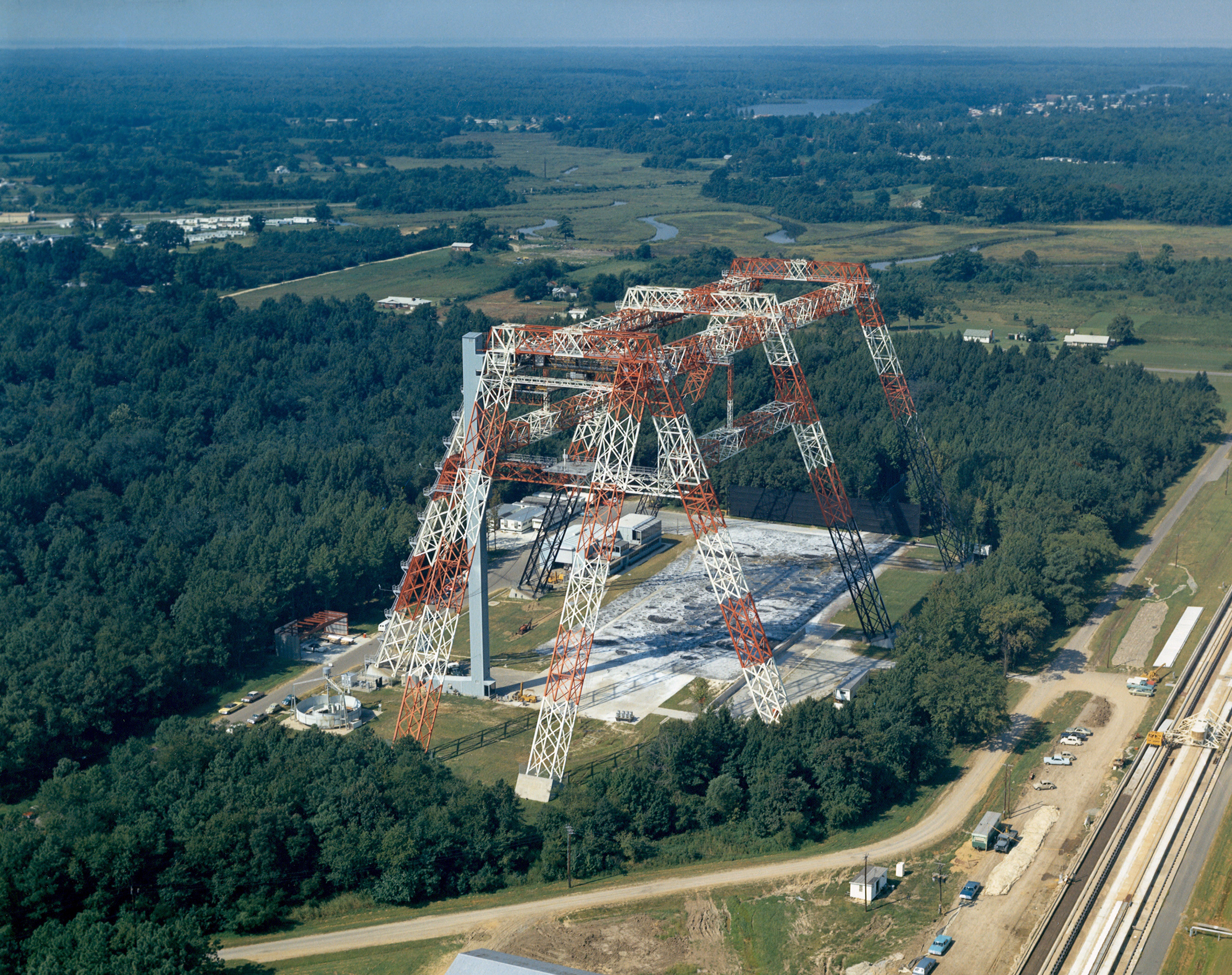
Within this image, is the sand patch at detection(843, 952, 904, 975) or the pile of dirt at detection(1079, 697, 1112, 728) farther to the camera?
the pile of dirt at detection(1079, 697, 1112, 728)

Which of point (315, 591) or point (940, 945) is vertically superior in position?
point (315, 591)

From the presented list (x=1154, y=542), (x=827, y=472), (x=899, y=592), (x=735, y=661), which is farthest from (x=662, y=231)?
(x=735, y=661)

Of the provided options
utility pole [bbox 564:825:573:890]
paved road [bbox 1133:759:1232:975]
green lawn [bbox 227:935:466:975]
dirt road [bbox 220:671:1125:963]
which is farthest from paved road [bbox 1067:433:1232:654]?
green lawn [bbox 227:935:466:975]

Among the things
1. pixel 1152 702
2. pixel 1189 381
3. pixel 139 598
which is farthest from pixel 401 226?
pixel 1152 702

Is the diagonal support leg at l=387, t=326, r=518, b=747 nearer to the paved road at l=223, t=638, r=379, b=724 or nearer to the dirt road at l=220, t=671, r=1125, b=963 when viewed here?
the paved road at l=223, t=638, r=379, b=724

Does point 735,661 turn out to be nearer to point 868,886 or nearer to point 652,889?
point 652,889

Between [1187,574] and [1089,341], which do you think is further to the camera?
[1089,341]
